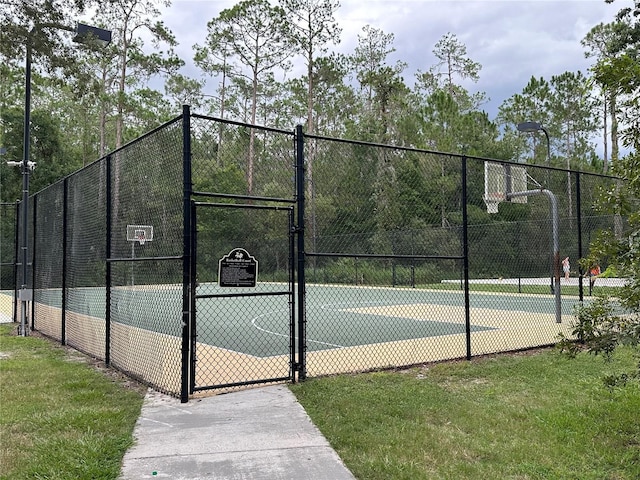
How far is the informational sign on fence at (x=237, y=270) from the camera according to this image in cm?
530

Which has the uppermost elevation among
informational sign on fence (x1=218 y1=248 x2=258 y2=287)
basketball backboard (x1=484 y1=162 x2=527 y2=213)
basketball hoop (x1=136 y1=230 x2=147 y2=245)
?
basketball backboard (x1=484 y1=162 x2=527 y2=213)

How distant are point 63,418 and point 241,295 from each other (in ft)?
5.83

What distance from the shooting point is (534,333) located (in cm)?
959

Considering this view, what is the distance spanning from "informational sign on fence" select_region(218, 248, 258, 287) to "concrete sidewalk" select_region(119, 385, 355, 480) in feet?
3.48

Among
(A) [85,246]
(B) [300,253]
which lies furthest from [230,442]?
(A) [85,246]

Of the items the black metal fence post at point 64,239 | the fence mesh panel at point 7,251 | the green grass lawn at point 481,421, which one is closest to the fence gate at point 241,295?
the green grass lawn at point 481,421

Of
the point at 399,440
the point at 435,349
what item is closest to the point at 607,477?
the point at 399,440

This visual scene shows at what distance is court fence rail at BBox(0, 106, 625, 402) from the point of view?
232 inches

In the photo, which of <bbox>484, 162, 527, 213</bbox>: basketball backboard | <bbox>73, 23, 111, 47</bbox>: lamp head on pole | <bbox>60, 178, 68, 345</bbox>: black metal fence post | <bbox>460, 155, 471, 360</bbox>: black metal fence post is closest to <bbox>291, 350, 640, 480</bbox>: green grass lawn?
<bbox>460, 155, 471, 360</bbox>: black metal fence post

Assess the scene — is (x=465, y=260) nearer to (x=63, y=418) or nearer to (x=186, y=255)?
(x=186, y=255)

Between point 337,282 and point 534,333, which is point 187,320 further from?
point 337,282

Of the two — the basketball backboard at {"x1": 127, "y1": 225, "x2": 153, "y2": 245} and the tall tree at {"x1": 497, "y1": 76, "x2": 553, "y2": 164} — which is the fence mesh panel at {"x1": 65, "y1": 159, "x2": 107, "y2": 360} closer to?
the basketball backboard at {"x1": 127, "y1": 225, "x2": 153, "y2": 245}

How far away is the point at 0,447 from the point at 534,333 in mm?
8137

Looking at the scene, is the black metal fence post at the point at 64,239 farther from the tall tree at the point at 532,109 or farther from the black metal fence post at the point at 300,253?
the tall tree at the point at 532,109
